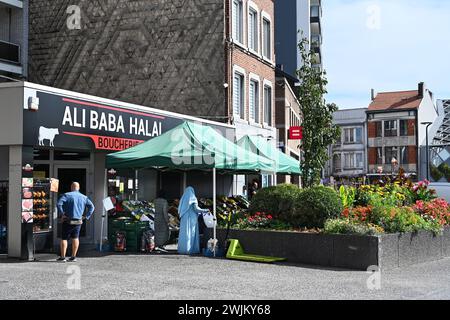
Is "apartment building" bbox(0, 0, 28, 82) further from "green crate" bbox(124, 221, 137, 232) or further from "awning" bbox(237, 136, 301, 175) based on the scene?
"green crate" bbox(124, 221, 137, 232)

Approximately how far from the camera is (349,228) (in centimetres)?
1239

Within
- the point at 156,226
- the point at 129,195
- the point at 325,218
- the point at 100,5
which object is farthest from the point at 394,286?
the point at 100,5

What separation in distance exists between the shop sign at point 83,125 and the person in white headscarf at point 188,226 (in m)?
3.20

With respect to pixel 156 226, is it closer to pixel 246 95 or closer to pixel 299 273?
pixel 299 273

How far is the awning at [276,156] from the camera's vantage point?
18.6m

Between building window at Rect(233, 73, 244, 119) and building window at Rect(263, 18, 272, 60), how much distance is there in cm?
367

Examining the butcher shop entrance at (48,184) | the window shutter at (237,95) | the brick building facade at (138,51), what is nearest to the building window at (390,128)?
the window shutter at (237,95)

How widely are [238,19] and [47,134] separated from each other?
498 inches

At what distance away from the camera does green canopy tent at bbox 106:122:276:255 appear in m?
14.1

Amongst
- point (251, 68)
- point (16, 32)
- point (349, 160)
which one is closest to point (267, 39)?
point (251, 68)

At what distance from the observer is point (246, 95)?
82.2 feet

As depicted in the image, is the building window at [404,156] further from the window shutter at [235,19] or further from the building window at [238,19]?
the window shutter at [235,19]

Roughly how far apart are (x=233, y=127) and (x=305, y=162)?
5.19 meters

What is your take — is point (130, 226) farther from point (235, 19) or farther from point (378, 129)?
point (378, 129)
